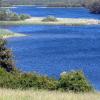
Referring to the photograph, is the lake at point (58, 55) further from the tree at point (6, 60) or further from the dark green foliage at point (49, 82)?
the dark green foliage at point (49, 82)

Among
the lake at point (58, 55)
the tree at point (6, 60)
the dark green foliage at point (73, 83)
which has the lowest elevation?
the lake at point (58, 55)

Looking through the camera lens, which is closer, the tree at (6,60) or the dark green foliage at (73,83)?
the dark green foliage at (73,83)

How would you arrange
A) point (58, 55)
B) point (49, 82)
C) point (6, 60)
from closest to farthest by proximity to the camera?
point (49, 82) → point (6, 60) → point (58, 55)

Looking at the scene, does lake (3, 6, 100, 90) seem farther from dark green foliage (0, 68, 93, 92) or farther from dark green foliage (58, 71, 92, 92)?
dark green foliage (0, 68, 93, 92)

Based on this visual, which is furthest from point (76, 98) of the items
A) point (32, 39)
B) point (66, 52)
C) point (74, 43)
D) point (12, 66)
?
point (32, 39)

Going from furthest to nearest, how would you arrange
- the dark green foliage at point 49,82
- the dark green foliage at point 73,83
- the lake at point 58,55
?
the lake at point 58,55, the dark green foliage at point 73,83, the dark green foliage at point 49,82

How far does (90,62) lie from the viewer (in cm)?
5744

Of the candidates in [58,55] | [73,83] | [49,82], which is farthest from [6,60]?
[58,55]

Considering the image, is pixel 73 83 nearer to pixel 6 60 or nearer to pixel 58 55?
pixel 6 60

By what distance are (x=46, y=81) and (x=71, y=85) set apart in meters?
1.11

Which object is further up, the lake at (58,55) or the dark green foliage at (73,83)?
the dark green foliage at (73,83)

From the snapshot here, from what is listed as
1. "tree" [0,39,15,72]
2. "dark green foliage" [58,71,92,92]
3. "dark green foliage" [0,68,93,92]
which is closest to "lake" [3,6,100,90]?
"tree" [0,39,15,72]

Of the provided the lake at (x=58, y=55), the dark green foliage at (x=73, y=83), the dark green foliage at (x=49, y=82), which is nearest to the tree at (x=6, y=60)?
the dark green foliage at (x=49, y=82)

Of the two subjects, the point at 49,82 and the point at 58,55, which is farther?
the point at 58,55
